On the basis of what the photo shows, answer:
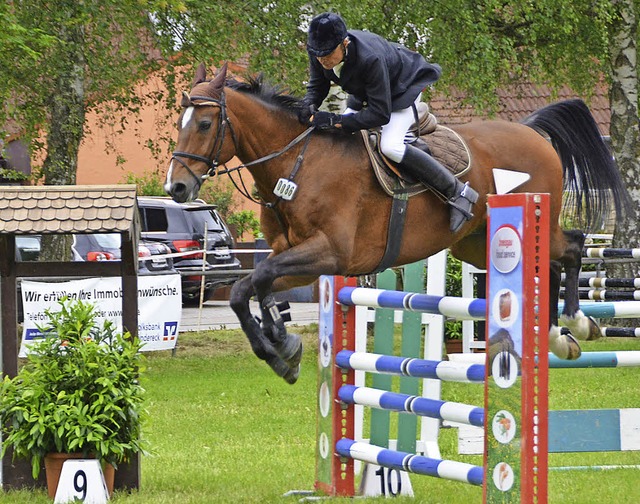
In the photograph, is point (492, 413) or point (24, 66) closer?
point (492, 413)

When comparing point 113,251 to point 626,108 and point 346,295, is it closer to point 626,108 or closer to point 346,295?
point 626,108

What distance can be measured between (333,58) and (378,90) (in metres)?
0.28

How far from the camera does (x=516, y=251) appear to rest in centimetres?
423

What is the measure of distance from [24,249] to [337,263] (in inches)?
461

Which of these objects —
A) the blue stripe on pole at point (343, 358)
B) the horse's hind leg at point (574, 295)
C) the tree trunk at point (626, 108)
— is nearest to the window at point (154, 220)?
the tree trunk at point (626, 108)

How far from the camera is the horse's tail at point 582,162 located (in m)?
6.68

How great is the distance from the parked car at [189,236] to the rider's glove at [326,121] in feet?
39.2

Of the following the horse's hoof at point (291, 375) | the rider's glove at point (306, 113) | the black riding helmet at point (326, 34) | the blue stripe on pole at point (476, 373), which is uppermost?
the black riding helmet at point (326, 34)

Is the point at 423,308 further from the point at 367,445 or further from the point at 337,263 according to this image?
the point at 367,445

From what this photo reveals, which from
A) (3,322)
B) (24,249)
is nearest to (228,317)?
(24,249)

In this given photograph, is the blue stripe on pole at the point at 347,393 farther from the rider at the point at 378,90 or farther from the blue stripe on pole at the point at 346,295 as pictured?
the rider at the point at 378,90

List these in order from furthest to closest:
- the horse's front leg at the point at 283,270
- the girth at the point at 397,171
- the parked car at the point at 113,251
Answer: the parked car at the point at 113,251 → the girth at the point at 397,171 → the horse's front leg at the point at 283,270

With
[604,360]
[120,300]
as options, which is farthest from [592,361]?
[120,300]

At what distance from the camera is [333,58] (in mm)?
5285
